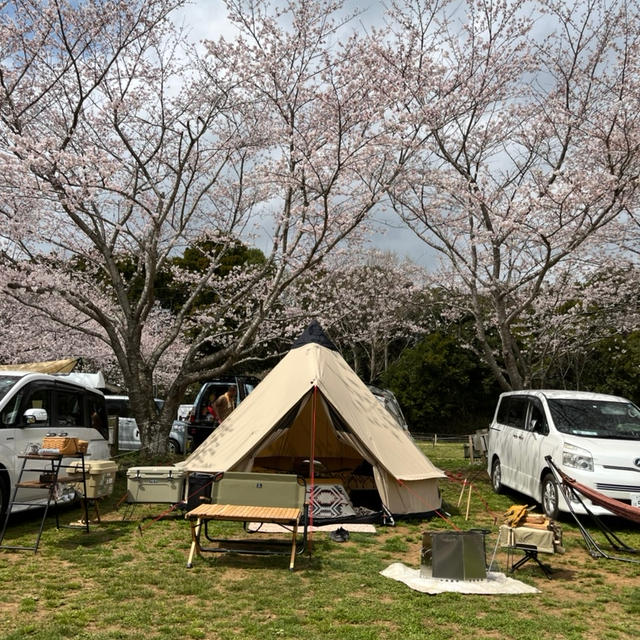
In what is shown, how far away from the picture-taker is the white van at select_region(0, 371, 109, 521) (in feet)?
22.1

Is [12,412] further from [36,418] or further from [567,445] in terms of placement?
[567,445]

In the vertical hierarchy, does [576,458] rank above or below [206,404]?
below

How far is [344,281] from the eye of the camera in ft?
72.6

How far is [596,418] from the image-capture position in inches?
331

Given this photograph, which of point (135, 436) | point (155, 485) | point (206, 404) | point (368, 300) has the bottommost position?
point (155, 485)

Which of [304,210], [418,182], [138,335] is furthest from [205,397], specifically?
[418,182]

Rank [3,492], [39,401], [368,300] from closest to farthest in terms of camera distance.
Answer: [3,492] < [39,401] < [368,300]

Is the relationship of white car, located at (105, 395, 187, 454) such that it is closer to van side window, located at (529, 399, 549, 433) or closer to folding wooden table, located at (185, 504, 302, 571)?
van side window, located at (529, 399, 549, 433)

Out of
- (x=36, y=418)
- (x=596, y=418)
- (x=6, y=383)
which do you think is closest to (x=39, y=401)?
(x=6, y=383)

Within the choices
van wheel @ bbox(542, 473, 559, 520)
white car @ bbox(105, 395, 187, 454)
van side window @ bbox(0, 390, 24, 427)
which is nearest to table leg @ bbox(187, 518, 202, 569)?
van side window @ bbox(0, 390, 24, 427)

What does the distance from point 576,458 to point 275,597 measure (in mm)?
4276

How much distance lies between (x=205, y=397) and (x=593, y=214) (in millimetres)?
8376

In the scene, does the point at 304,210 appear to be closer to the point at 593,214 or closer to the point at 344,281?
the point at 593,214

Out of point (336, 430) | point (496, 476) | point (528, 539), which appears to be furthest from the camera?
point (496, 476)
